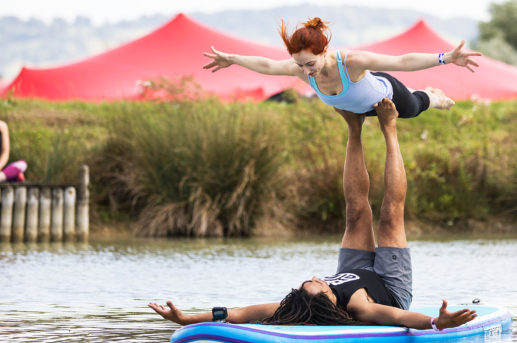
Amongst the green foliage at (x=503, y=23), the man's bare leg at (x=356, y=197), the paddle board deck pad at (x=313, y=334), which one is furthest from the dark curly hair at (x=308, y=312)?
the green foliage at (x=503, y=23)

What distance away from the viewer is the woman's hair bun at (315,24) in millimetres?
6715

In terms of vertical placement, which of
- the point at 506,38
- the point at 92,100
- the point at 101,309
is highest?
the point at 506,38

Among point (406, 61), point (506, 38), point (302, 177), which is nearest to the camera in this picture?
point (406, 61)

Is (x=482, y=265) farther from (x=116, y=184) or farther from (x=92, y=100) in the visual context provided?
(x=92, y=100)

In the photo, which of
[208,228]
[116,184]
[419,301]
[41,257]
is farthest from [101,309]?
[116,184]

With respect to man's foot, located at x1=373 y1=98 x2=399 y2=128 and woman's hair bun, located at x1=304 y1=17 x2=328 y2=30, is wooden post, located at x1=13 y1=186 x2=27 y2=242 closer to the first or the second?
man's foot, located at x1=373 y1=98 x2=399 y2=128

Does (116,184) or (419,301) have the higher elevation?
(116,184)

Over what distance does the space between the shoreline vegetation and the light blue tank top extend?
803 centimetres

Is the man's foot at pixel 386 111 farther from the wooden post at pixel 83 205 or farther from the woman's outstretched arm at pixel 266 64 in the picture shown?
the wooden post at pixel 83 205

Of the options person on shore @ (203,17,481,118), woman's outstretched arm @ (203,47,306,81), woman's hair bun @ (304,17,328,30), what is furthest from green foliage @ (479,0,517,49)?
woman's hair bun @ (304,17,328,30)

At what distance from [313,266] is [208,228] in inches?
166

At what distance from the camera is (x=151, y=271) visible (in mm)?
11117

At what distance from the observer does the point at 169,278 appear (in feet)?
34.2

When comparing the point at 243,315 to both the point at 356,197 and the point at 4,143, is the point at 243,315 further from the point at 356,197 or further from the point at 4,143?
the point at 4,143
